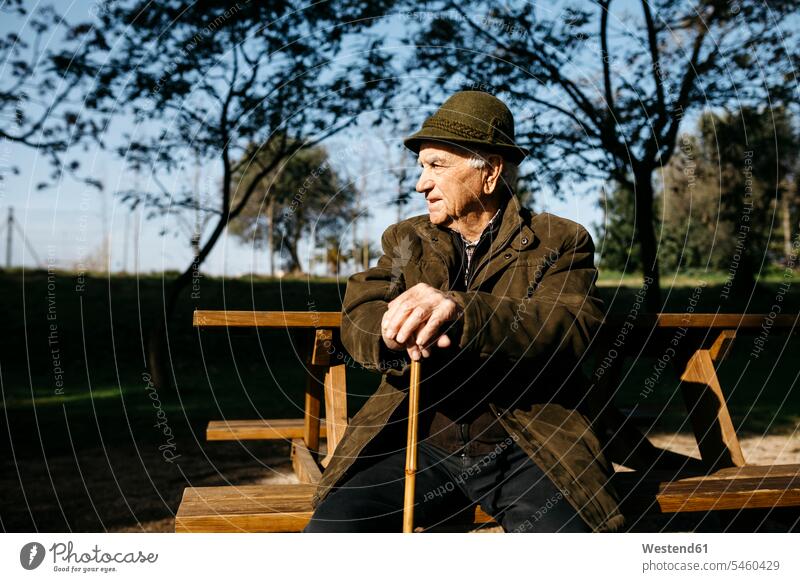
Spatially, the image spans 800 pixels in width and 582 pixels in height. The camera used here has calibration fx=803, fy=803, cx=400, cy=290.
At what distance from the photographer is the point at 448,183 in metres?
3.38

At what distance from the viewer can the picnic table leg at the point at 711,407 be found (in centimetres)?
463

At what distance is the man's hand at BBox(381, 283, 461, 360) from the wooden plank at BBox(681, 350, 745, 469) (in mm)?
2560

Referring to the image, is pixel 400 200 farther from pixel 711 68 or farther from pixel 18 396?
pixel 18 396

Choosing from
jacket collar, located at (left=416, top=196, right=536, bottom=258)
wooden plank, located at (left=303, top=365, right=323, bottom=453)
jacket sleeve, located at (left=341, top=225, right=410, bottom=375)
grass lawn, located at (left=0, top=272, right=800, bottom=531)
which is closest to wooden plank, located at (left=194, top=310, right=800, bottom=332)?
grass lawn, located at (left=0, top=272, right=800, bottom=531)

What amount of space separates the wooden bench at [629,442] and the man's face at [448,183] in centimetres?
99

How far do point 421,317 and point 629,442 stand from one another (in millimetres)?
3089

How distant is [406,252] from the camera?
11.2 ft

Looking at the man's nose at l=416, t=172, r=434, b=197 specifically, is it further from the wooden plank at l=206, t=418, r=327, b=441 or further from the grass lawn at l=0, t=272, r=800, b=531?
the wooden plank at l=206, t=418, r=327, b=441

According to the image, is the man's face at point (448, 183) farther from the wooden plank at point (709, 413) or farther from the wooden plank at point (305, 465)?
the wooden plank at point (709, 413)

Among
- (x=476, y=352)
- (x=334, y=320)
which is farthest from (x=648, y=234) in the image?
(x=476, y=352)

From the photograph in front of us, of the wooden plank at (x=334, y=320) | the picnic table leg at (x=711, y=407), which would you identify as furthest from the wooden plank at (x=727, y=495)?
the wooden plank at (x=334, y=320)

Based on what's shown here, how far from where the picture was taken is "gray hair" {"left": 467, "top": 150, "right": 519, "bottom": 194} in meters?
3.38

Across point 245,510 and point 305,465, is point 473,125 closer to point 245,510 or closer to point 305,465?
point 245,510
